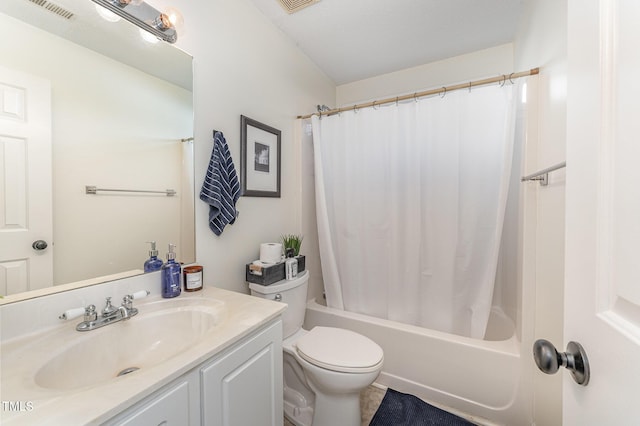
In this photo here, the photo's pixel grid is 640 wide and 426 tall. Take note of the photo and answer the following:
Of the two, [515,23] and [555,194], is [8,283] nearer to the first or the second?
[555,194]

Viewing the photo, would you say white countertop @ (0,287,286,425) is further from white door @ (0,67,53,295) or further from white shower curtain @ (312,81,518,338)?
white shower curtain @ (312,81,518,338)

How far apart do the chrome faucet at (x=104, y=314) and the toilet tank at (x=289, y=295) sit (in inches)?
24.2

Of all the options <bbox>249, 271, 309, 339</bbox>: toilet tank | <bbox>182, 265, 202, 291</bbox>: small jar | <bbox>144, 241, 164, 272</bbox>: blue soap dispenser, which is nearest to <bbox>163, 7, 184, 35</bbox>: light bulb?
<bbox>144, 241, 164, 272</bbox>: blue soap dispenser

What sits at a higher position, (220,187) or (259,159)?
(259,159)

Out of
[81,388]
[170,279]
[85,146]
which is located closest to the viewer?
[81,388]

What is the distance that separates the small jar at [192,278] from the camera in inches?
45.2

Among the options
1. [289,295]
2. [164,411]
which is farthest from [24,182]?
[289,295]

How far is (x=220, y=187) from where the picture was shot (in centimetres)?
129

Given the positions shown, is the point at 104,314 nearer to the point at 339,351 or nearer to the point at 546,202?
the point at 339,351

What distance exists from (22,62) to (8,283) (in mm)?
669

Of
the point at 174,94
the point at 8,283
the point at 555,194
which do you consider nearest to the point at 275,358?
the point at 8,283

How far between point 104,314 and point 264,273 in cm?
70

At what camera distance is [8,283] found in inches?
30.5

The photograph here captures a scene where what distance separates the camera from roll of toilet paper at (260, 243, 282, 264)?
4.98 ft
